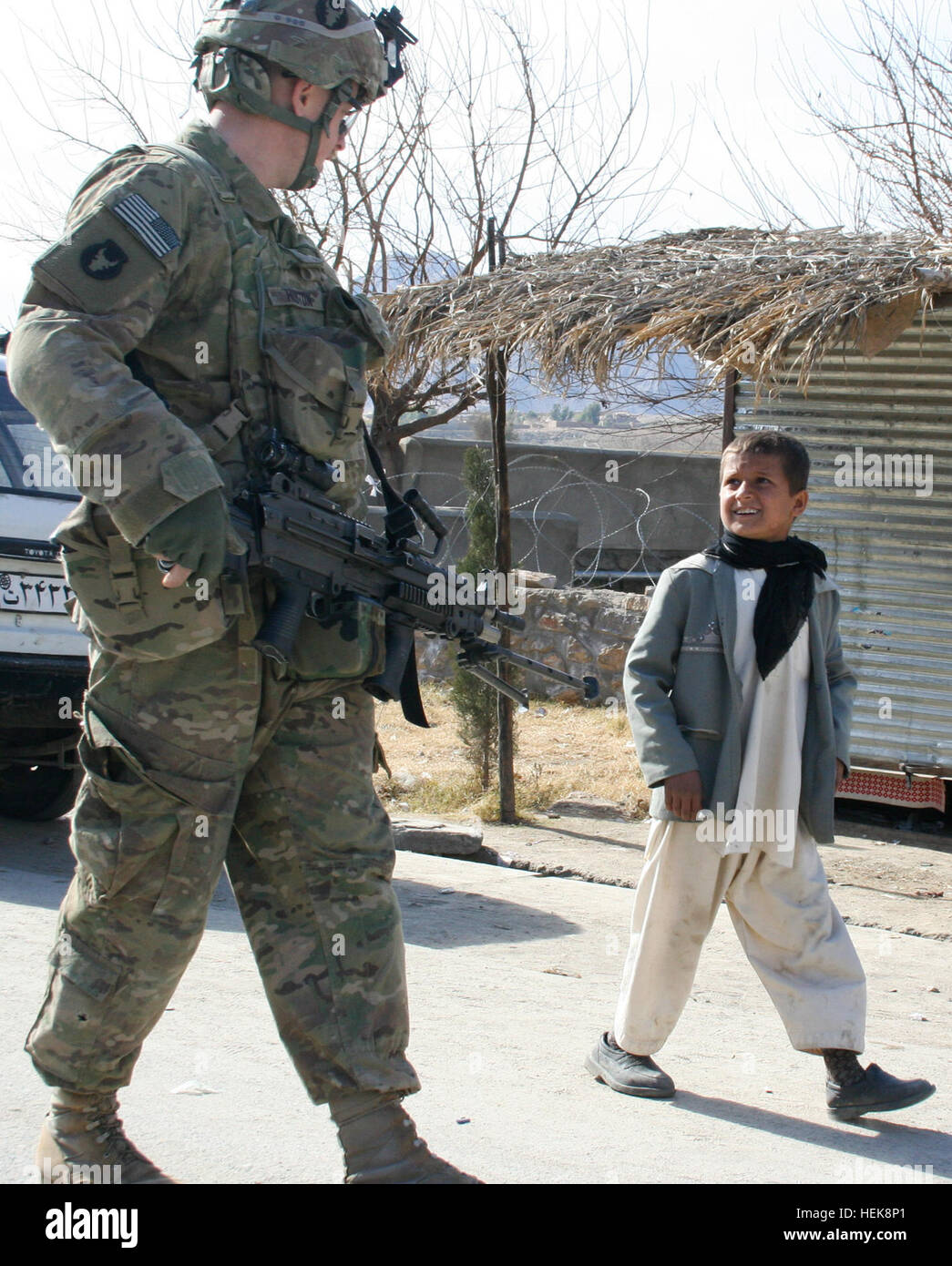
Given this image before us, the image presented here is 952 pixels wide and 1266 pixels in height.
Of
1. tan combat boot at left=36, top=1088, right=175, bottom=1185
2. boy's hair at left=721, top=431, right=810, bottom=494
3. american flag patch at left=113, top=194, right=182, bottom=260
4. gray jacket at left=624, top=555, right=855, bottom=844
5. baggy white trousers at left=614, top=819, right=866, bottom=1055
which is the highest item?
american flag patch at left=113, top=194, right=182, bottom=260

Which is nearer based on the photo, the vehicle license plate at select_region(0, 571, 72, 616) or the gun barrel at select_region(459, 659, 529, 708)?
the gun barrel at select_region(459, 659, 529, 708)

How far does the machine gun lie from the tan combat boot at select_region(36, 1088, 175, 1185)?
2.80ft

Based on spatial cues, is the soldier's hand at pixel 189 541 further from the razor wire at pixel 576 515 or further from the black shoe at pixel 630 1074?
the razor wire at pixel 576 515

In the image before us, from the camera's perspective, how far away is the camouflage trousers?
2.19 metres

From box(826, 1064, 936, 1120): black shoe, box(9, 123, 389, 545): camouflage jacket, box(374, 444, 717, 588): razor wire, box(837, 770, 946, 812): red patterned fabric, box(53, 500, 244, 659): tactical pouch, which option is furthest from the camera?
box(374, 444, 717, 588): razor wire

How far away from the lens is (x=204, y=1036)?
3.29 metres

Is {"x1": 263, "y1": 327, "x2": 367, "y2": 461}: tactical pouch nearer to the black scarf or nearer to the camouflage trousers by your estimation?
the camouflage trousers

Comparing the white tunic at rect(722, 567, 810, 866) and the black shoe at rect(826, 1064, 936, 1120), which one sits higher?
the white tunic at rect(722, 567, 810, 866)

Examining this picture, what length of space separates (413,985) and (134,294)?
2.41m

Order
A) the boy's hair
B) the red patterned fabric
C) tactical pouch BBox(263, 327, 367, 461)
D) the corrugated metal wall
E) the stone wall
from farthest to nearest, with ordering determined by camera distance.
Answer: the stone wall
the red patterned fabric
the corrugated metal wall
the boy's hair
tactical pouch BBox(263, 327, 367, 461)

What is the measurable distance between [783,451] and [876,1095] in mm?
1526

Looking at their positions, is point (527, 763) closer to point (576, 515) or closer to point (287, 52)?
point (287, 52)

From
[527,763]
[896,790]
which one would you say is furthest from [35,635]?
[896,790]

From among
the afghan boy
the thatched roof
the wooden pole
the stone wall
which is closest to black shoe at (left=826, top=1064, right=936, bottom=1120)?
the afghan boy
